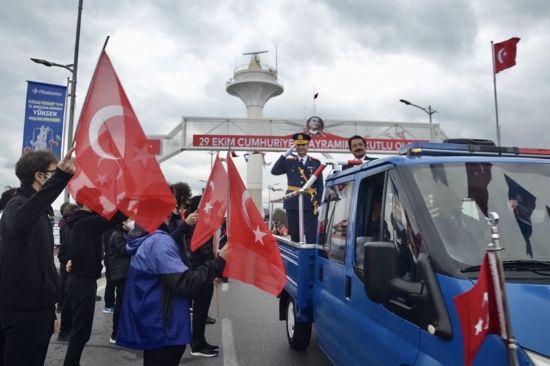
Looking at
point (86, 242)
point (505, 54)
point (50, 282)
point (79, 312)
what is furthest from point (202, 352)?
point (505, 54)

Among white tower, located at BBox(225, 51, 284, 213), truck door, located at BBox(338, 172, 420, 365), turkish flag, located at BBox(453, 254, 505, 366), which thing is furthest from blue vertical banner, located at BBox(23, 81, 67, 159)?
white tower, located at BBox(225, 51, 284, 213)

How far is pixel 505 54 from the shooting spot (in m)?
17.5

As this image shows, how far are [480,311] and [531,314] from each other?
0.32 meters

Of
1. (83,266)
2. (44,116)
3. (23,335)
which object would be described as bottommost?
(23,335)

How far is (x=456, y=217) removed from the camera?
243 cm

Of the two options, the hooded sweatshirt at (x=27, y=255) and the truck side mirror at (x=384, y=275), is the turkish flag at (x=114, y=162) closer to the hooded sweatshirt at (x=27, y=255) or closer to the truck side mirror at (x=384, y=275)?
the hooded sweatshirt at (x=27, y=255)

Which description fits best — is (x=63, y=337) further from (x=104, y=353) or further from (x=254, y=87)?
(x=254, y=87)

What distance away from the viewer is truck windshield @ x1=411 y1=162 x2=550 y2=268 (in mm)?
2320

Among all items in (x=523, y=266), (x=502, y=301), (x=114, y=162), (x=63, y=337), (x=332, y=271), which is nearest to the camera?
(x=502, y=301)

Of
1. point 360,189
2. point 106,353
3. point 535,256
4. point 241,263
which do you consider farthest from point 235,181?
point 106,353

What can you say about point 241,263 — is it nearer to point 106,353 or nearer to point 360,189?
point 360,189

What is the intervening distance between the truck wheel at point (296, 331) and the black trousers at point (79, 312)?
2.12m

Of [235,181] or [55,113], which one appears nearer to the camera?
[235,181]

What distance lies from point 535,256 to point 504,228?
205 millimetres
